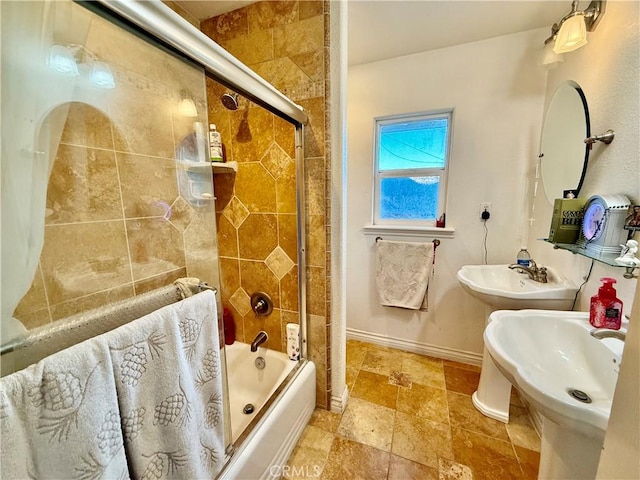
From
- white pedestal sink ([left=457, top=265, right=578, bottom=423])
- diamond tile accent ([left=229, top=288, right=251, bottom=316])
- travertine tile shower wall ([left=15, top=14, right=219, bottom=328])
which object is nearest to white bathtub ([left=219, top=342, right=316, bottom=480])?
diamond tile accent ([left=229, top=288, right=251, bottom=316])

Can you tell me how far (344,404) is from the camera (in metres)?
1.50

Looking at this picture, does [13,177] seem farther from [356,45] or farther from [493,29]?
[493,29]

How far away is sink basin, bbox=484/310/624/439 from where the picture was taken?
605mm

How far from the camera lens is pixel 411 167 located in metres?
1.92

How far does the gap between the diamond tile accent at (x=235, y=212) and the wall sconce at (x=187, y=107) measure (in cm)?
64

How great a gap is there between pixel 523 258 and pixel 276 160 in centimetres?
167

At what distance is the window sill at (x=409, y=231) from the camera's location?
1821 mm

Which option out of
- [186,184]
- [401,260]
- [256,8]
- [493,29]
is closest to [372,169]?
[401,260]

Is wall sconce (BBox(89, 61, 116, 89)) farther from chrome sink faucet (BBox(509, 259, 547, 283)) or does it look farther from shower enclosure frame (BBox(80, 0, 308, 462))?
chrome sink faucet (BBox(509, 259, 547, 283))

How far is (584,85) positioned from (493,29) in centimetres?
67

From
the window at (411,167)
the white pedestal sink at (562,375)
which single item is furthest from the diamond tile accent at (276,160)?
the white pedestal sink at (562,375)

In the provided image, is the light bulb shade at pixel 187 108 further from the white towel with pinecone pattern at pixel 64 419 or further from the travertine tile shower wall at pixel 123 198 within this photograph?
the white towel with pinecone pattern at pixel 64 419

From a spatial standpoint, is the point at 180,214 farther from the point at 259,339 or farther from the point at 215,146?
the point at 259,339

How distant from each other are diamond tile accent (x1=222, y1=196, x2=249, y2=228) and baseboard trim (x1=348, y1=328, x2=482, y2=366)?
144cm
